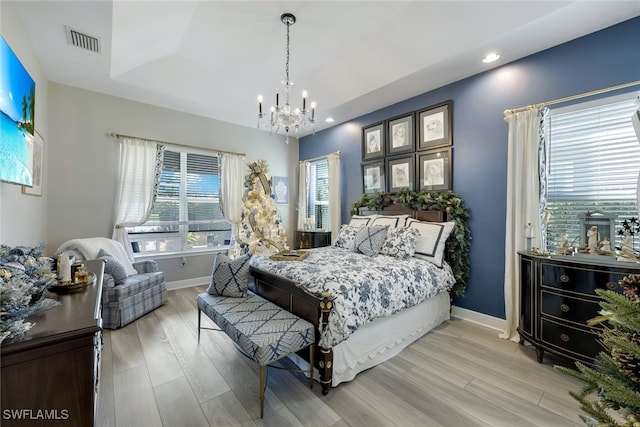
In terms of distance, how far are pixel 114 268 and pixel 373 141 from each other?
3.97 metres

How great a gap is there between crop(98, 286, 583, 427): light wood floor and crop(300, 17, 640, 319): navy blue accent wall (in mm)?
833

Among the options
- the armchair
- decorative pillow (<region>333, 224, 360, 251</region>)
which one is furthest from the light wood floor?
decorative pillow (<region>333, 224, 360, 251</region>)

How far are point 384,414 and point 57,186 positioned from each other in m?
4.58

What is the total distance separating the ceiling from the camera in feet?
7.33

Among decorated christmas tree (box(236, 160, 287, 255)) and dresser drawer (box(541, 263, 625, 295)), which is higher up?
decorated christmas tree (box(236, 160, 287, 255))

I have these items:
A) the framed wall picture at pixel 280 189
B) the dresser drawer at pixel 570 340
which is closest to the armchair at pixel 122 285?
the framed wall picture at pixel 280 189

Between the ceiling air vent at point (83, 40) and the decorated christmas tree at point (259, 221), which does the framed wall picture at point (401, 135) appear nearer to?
the decorated christmas tree at point (259, 221)

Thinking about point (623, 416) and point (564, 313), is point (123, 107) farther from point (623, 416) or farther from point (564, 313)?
point (564, 313)

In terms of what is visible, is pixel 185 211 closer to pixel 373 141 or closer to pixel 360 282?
pixel 373 141

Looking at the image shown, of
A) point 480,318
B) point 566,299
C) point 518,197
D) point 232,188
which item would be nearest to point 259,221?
point 232,188

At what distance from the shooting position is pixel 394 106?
13.0ft

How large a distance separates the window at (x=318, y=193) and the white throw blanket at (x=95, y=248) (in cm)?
320

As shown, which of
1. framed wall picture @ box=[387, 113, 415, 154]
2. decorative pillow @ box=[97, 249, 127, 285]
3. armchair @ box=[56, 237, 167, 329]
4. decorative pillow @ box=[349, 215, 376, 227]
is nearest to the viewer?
armchair @ box=[56, 237, 167, 329]

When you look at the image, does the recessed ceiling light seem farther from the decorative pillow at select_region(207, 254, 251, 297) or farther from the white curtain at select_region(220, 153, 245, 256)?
the white curtain at select_region(220, 153, 245, 256)
